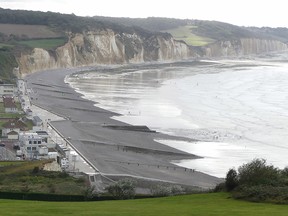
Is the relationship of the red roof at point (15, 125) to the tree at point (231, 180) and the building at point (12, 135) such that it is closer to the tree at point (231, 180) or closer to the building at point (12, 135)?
the building at point (12, 135)

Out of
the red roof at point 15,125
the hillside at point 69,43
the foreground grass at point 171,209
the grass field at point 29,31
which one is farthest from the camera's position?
the grass field at point 29,31

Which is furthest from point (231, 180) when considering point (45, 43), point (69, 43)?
point (69, 43)

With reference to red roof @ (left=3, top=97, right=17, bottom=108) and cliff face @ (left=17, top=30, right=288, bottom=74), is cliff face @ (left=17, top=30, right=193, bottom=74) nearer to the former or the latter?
cliff face @ (left=17, top=30, right=288, bottom=74)

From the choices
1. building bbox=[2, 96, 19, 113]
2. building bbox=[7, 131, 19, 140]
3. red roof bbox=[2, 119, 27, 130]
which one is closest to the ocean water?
building bbox=[2, 96, 19, 113]

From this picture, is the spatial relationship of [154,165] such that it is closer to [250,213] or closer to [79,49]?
[250,213]

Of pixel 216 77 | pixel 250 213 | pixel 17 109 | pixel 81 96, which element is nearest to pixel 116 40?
pixel 216 77

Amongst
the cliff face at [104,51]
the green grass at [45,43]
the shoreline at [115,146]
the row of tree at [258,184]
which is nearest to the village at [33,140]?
the shoreline at [115,146]
